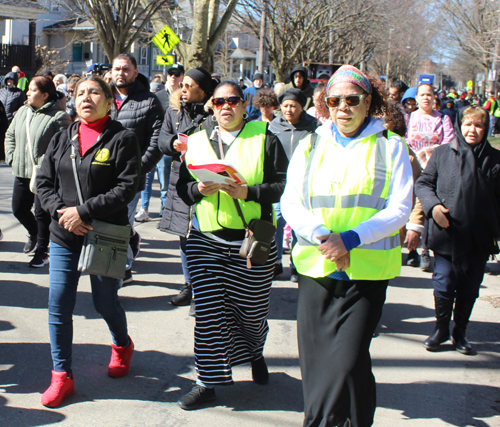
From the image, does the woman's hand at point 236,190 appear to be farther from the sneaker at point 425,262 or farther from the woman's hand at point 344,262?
the sneaker at point 425,262

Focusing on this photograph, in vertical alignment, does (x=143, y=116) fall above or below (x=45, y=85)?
below

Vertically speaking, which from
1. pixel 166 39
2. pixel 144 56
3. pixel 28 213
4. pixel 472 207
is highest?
pixel 144 56

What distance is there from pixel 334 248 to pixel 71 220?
1.62m

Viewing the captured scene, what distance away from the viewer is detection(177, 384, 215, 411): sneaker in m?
3.61

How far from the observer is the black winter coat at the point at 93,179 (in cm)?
362

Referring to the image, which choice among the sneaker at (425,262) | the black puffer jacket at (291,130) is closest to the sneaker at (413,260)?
the sneaker at (425,262)

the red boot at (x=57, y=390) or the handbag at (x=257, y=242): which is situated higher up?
the handbag at (x=257, y=242)

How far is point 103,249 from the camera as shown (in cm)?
361

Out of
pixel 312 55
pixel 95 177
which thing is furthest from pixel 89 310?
pixel 312 55

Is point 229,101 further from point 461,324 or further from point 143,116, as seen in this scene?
point 461,324

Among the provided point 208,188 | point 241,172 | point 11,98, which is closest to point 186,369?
point 208,188

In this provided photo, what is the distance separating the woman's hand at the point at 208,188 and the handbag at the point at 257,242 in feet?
0.51

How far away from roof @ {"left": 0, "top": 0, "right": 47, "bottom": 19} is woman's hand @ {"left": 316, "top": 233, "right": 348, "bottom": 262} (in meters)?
25.0

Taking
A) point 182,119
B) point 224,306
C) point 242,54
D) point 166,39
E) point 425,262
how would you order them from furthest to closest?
point 242,54, point 166,39, point 425,262, point 182,119, point 224,306
